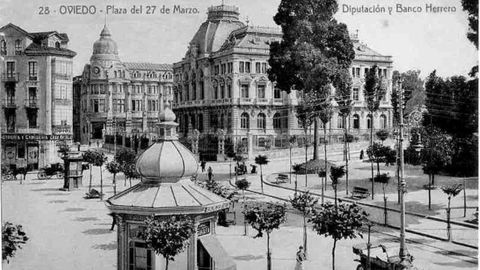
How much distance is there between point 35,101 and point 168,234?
21.3m

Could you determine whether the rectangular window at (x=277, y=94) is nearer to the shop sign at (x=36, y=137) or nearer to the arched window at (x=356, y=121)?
the arched window at (x=356, y=121)

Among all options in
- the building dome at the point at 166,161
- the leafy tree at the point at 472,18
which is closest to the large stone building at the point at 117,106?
the leafy tree at the point at 472,18

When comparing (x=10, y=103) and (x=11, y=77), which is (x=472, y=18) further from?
(x=10, y=103)

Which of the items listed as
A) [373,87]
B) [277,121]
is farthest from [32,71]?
[277,121]

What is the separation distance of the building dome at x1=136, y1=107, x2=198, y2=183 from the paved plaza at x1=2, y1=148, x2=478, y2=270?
5726mm

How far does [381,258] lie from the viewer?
14906 millimetres

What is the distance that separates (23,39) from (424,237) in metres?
18.2

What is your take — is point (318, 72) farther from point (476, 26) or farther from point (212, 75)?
point (212, 75)

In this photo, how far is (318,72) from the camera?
33.1m

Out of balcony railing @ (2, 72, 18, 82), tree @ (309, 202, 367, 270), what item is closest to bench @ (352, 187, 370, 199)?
tree @ (309, 202, 367, 270)

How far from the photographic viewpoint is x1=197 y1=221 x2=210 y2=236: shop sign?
12.8 meters

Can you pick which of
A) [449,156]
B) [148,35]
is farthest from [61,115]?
[449,156]

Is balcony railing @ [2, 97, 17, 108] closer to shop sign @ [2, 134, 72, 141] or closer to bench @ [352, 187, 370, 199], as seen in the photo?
shop sign @ [2, 134, 72, 141]
